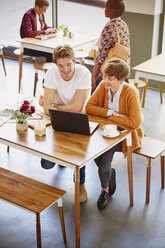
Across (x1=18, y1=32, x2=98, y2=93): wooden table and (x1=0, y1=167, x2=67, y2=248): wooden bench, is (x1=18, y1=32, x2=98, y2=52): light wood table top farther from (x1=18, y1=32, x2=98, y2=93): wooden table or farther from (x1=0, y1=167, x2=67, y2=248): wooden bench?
(x1=0, y1=167, x2=67, y2=248): wooden bench

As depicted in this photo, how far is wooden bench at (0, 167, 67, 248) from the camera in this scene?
258 cm

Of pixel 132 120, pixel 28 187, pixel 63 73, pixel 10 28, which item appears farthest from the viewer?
pixel 10 28

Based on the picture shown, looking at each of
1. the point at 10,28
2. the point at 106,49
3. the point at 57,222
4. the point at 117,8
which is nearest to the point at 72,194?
the point at 57,222

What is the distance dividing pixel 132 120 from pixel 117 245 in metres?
0.88

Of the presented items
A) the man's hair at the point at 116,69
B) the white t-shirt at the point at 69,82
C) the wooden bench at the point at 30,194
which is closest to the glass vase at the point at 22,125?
the wooden bench at the point at 30,194

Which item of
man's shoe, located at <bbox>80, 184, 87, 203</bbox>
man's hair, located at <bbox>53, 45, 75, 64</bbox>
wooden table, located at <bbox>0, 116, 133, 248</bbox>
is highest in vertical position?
man's hair, located at <bbox>53, 45, 75, 64</bbox>

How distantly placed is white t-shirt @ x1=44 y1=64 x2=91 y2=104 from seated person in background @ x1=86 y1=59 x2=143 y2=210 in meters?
0.14

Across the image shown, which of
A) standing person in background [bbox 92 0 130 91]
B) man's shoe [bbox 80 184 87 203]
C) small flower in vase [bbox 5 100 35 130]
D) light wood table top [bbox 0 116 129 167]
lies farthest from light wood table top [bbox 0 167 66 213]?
standing person in background [bbox 92 0 130 91]

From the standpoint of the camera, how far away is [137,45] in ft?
18.6

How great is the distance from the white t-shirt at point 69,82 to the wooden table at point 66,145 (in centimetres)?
45

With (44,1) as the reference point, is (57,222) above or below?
below

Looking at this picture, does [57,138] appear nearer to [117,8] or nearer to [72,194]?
[72,194]

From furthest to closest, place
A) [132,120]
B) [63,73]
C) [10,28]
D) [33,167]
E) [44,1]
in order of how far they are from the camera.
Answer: [10,28] → [44,1] → [33,167] → [63,73] → [132,120]

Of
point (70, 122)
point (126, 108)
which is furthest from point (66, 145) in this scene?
point (126, 108)
